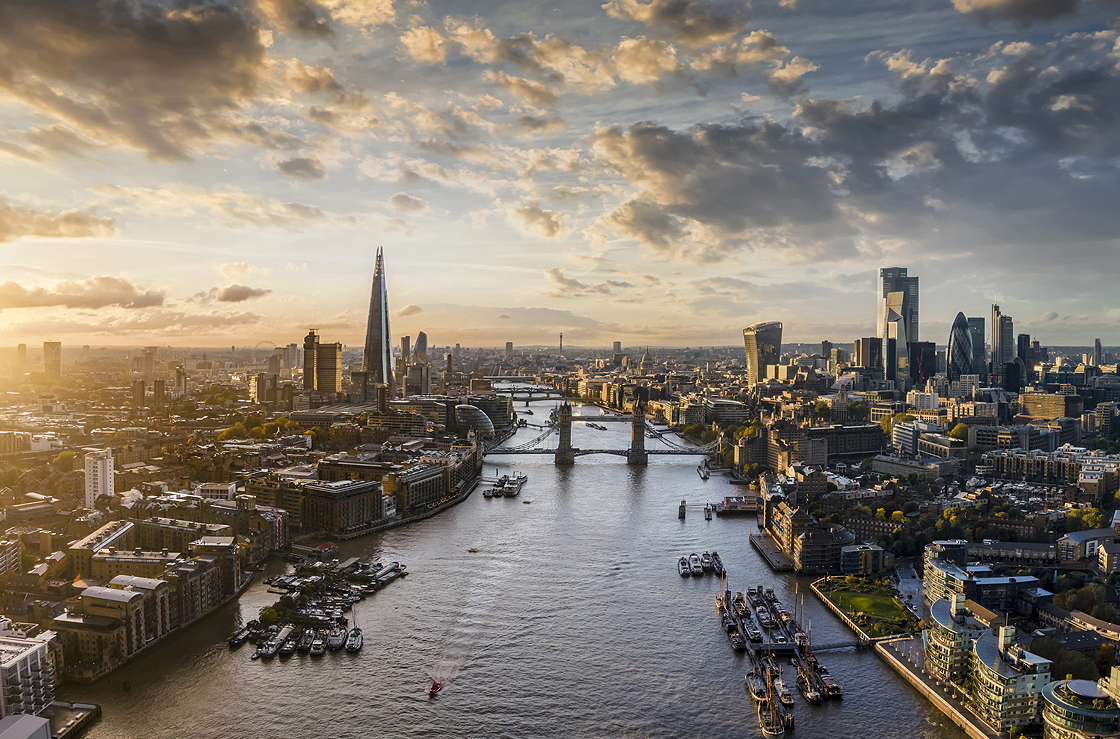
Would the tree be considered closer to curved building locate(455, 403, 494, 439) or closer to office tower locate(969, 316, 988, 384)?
curved building locate(455, 403, 494, 439)

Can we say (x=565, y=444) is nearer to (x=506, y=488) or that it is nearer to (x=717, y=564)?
(x=506, y=488)

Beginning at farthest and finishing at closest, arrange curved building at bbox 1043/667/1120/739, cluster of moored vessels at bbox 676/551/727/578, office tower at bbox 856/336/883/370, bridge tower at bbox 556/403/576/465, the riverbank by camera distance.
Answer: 1. office tower at bbox 856/336/883/370
2. bridge tower at bbox 556/403/576/465
3. cluster of moored vessels at bbox 676/551/727/578
4. the riverbank
5. curved building at bbox 1043/667/1120/739

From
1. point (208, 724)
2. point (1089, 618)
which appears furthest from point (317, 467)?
point (1089, 618)

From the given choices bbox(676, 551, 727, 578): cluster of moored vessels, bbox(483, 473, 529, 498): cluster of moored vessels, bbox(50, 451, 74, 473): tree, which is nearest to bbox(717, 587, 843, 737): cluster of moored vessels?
bbox(676, 551, 727, 578): cluster of moored vessels

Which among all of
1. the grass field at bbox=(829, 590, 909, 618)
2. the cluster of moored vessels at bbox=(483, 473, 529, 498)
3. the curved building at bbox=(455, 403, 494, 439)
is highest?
the curved building at bbox=(455, 403, 494, 439)

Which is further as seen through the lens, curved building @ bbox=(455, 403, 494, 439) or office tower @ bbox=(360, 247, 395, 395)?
office tower @ bbox=(360, 247, 395, 395)

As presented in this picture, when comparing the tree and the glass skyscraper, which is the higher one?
the glass skyscraper

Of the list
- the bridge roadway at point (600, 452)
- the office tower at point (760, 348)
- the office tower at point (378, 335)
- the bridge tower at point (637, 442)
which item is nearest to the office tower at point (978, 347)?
the office tower at point (760, 348)
